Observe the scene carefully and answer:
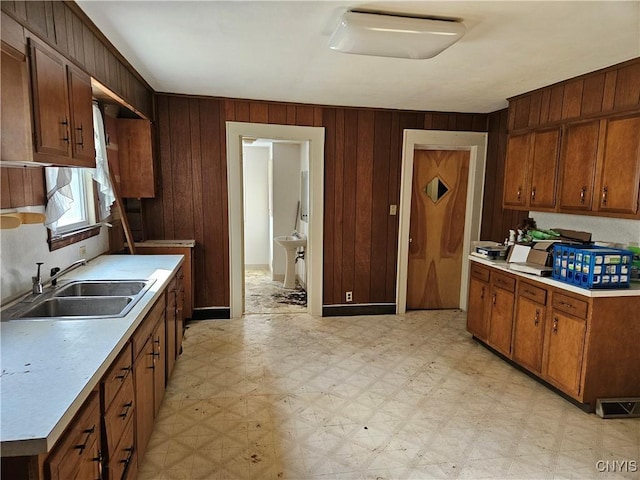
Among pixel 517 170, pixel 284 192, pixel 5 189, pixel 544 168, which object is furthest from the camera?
pixel 284 192

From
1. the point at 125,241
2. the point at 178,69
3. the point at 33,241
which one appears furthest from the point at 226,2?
the point at 125,241

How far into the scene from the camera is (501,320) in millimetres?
3582

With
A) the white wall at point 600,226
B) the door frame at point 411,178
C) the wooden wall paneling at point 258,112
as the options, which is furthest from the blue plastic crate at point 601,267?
the wooden wall paneling at point 258,112

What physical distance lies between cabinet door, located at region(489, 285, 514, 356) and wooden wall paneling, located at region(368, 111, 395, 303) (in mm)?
1441

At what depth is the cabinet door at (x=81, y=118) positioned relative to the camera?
1.99 meters

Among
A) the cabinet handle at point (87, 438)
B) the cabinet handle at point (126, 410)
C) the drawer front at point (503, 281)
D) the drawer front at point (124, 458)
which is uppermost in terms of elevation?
the drawer front at point (503, 281)

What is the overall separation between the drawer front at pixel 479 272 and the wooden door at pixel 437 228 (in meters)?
1.07

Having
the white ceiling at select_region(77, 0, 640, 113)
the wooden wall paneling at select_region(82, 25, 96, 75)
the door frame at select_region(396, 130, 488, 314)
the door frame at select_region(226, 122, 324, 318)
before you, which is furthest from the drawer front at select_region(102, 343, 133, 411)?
the door frame at select_region(396, 130, 488, 314)

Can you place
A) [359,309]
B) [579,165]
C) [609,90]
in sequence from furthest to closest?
[359,309] → [579,165] → [609,90]

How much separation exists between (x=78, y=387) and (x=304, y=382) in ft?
6.89

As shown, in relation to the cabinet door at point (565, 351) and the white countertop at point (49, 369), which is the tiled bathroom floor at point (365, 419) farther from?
the white countertop at point (49, 369)

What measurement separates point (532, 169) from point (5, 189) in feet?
13.1

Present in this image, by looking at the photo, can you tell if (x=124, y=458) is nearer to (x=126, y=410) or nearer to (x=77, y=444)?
(x=126, y=410)

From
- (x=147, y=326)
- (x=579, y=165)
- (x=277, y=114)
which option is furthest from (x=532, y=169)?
(x=147, y=326)
